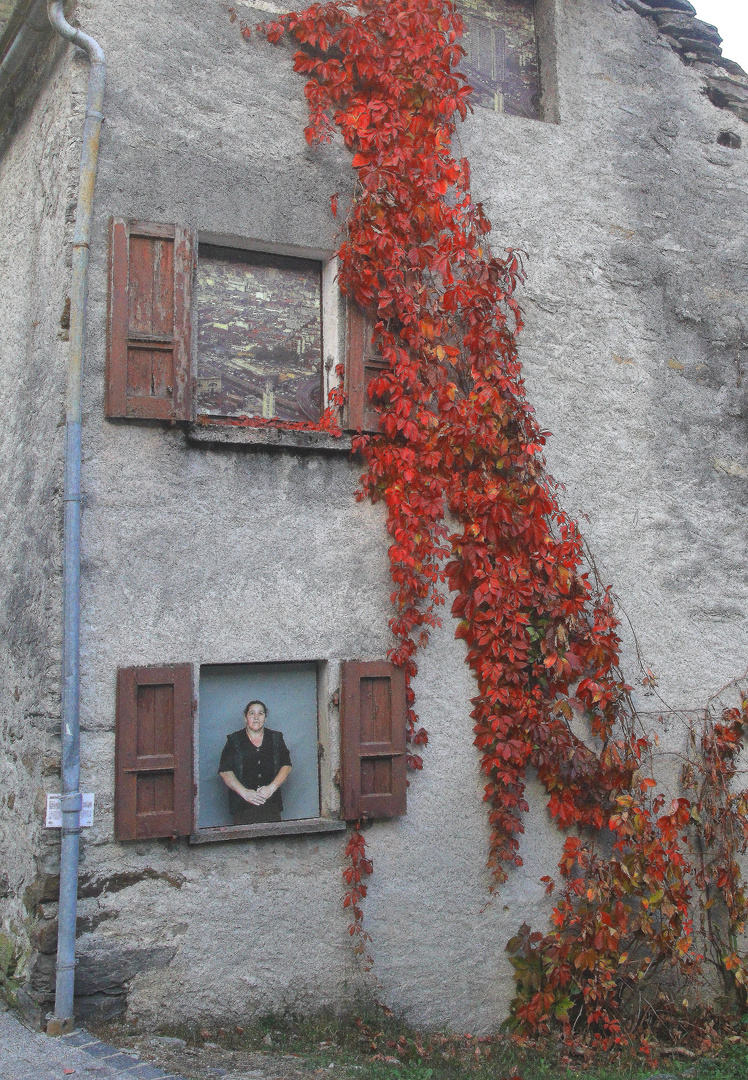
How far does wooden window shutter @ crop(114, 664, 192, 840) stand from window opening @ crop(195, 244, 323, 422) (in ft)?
5.00

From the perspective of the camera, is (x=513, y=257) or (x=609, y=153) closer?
(x=513, y=257)

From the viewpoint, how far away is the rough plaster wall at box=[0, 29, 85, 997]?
464 centimetres

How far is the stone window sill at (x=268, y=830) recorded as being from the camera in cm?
470

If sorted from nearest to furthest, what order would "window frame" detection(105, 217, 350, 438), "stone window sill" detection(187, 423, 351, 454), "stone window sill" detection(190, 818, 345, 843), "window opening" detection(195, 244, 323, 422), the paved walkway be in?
the paved walkway, "stone window sill" detection(190, 818, 345, 843), "window frame" detection(105, 217, 350, 438), "stone window sill" detection(187, 423, 351, 454), "window opening" detection(195, 244, 323, 422)

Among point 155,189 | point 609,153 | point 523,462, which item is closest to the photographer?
point 155,189

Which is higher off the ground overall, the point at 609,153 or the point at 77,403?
the point at 609,153

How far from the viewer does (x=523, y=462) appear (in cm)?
552

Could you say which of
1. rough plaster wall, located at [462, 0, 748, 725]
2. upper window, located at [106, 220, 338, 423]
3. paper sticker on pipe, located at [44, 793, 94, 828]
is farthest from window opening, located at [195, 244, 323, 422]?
paper sticker on pipe, located at [44, 793, 94, 828]

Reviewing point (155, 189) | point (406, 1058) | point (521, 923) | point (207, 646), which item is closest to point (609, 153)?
point (155, 189)

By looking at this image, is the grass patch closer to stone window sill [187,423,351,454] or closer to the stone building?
the stone building

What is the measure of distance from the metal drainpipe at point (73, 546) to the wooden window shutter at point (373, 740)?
1.36 m

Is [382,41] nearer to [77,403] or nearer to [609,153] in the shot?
[609,153]

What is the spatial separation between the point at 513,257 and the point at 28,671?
11.6 ft

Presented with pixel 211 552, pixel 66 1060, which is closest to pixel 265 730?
pixel 211 552
